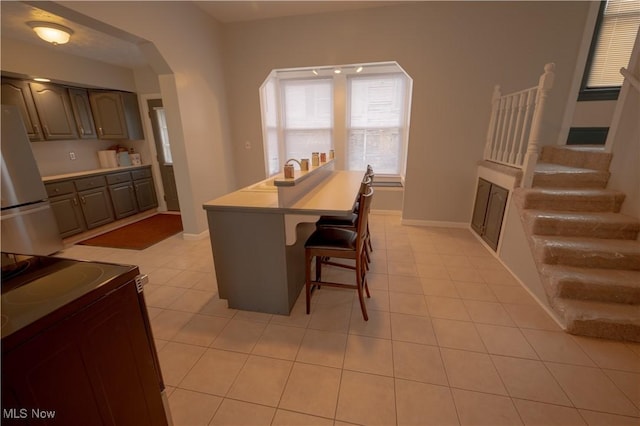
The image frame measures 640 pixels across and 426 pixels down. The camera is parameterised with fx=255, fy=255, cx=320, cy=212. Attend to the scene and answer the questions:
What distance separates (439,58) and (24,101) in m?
5.22

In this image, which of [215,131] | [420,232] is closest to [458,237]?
[420,232]

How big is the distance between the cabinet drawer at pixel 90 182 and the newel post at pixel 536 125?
18.1ft

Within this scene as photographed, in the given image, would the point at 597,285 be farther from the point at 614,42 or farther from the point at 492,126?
the point at 614,42

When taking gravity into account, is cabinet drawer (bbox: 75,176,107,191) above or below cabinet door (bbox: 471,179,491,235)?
above

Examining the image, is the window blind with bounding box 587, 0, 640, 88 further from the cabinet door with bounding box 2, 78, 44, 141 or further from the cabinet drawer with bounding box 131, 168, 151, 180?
the cabinet door with bounding box 2, 78, 44, 141

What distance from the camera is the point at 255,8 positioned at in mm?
3279

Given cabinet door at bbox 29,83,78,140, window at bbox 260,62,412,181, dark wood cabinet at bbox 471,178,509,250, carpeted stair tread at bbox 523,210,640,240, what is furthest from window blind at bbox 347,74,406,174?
cabinet door at bbox 29,83,78,140

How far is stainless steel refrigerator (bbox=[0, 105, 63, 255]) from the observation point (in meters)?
2.59

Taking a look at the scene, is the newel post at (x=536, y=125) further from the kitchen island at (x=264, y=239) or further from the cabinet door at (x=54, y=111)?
the cabinet door at (x=54, y=111)

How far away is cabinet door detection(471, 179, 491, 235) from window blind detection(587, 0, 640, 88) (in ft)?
5.74

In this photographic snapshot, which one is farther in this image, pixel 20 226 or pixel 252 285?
pixel 20 226

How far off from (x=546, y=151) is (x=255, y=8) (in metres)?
4.17

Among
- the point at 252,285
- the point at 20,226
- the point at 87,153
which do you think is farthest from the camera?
the point at 87,153

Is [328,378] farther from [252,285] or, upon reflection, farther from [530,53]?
[530,53]
